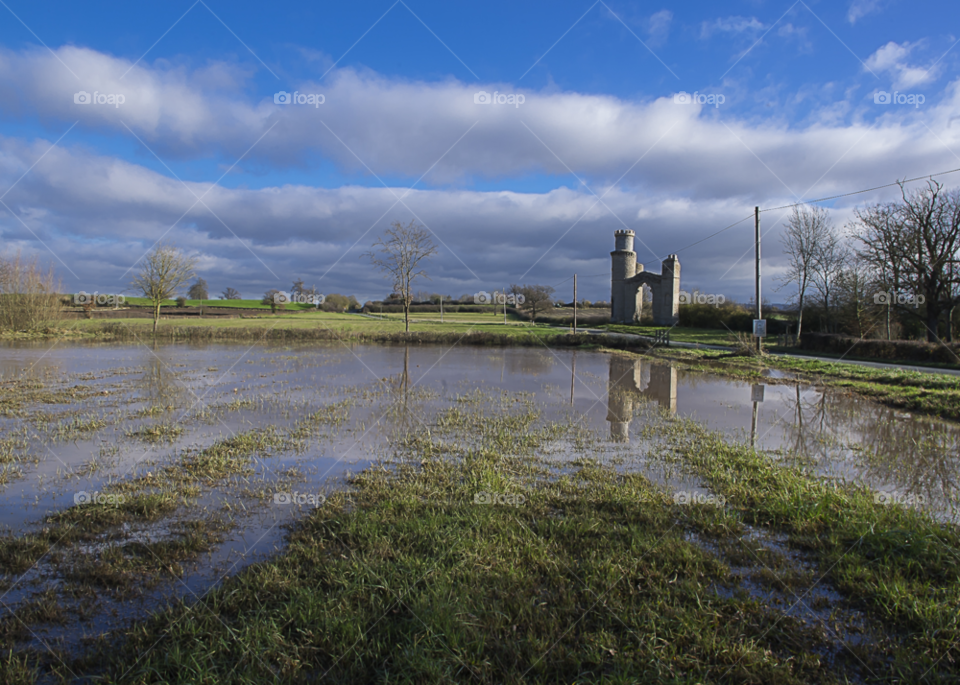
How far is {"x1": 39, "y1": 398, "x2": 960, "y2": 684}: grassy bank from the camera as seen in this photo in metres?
3.40

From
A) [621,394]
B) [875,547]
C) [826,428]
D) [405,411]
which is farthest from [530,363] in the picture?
[875,547]

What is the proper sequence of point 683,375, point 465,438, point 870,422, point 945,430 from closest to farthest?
1. point 465,438
2. point 945,430
3. point 870,422
4. point 683,375

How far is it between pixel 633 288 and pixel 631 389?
39.4m

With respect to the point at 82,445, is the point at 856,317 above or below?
above

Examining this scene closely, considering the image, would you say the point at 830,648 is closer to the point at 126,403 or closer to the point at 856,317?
the point at 126,403

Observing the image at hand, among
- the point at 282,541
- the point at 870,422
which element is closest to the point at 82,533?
the point at 282,541

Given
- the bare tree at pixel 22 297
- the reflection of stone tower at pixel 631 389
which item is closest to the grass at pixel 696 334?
the reflection of stone tower at pixel 631 389

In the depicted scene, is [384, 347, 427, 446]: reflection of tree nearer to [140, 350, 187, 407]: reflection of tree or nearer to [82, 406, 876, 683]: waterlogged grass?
[82, 406, 876, 683]: waterlogged grass

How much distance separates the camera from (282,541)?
17.3ft

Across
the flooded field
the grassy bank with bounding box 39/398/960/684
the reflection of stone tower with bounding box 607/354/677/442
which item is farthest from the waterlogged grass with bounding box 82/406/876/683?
the reflection of stone tower with bounding box 607/354/677/442

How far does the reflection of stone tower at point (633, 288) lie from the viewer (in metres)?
48.1

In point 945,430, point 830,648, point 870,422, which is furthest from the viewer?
point 870,422

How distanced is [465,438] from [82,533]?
6.03 meters

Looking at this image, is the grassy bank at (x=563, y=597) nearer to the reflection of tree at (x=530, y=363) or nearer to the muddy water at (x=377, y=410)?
the muddy water at (x=377, y=410)
